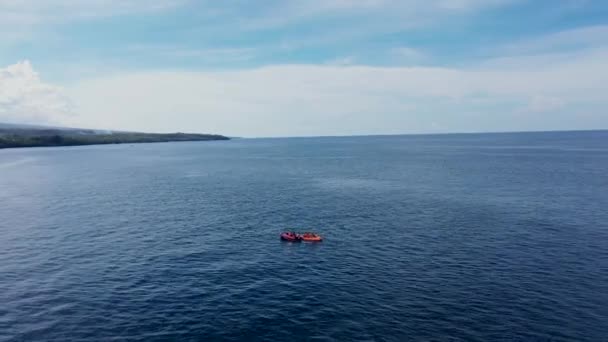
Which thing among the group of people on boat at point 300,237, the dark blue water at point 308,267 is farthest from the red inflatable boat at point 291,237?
the dark blue water at point 308,267

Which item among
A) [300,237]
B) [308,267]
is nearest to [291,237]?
[300,237]

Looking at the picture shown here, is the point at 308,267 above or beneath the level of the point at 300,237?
beneath

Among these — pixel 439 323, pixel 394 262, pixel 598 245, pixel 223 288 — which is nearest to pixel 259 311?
pixel 223 288

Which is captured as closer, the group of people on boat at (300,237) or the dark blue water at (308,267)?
the dark blue water at (308,267)

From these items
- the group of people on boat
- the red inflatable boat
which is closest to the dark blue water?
the group of people on boat

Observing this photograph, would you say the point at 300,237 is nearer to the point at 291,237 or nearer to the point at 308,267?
the point at 291,237

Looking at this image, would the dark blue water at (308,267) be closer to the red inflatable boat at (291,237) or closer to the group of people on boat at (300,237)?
the group of people on boat at (300,237)

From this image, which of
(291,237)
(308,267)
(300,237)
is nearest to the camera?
(308,267)

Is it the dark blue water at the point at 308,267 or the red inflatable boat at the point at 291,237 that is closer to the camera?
the dark blue water at the point at 308,267
